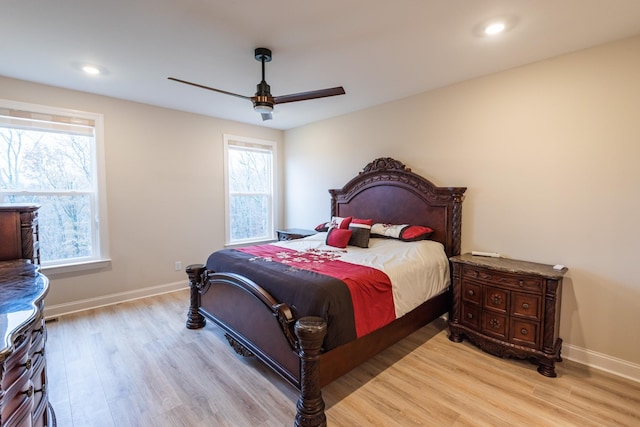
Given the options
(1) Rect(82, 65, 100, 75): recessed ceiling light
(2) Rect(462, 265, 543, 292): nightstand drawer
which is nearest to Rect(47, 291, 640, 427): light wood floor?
(2) Rect(462, 265, 543, 292): nightstand drawer

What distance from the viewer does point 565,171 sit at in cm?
256

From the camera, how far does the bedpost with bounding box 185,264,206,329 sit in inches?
120

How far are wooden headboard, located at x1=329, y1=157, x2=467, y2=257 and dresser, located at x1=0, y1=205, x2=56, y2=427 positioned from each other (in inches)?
131

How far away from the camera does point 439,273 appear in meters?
2.95

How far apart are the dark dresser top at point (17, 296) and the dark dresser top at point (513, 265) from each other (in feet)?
9.76

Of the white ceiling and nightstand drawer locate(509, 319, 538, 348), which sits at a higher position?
the white ceiling

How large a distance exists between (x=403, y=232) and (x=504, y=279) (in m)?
1.13

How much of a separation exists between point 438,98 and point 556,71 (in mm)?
1078

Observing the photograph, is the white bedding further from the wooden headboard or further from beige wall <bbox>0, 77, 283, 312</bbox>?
beige wall <bbox>0, 77, 283, 312</bbox>

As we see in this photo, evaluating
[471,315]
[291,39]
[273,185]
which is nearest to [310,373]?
[471,315]

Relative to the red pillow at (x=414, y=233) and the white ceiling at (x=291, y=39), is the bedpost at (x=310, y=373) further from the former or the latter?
the white ceiling at (x=291, y=39)

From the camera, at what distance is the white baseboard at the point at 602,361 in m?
2.28

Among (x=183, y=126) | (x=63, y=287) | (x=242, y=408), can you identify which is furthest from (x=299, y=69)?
(x=63, y=287)

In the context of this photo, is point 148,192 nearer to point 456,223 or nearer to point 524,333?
point 456,223
